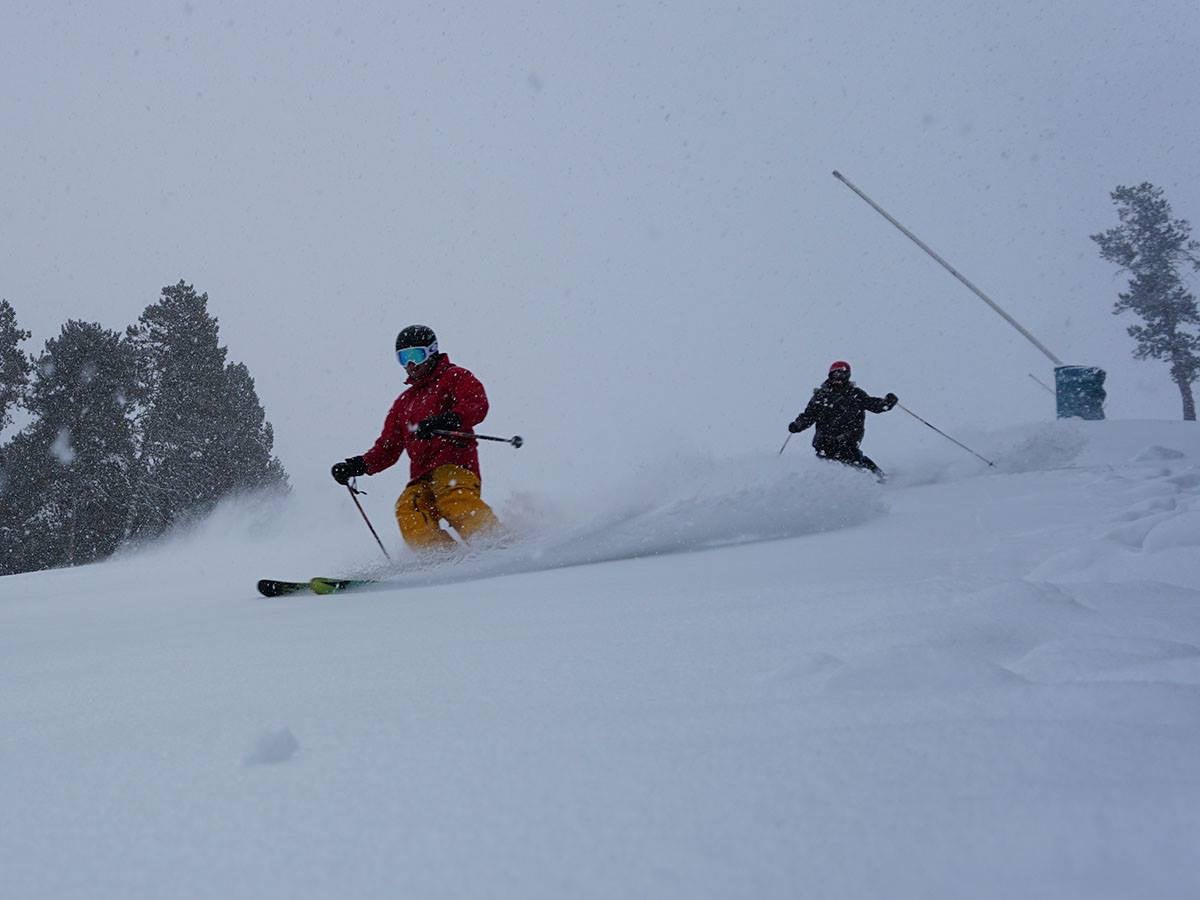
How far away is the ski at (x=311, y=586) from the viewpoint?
4.49 metres

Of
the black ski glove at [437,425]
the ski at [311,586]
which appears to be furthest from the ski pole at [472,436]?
the ski at [311,586]

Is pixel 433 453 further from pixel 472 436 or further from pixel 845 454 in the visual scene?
pixel 845 454

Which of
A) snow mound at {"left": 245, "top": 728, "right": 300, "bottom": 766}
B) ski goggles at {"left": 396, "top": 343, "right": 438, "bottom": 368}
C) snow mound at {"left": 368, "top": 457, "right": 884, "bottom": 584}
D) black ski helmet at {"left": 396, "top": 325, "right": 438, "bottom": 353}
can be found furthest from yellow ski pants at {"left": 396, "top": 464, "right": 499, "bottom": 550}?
snow mound at {"left": 245, "top": 728, "right": 300, "bottom": 766}

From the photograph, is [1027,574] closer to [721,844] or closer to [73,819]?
[721,844]

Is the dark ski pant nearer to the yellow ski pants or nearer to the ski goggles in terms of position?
the yellow ski pants

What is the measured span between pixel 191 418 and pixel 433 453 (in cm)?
2278

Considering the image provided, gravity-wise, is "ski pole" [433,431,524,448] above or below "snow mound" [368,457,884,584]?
above

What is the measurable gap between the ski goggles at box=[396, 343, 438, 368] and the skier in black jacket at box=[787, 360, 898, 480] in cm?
511

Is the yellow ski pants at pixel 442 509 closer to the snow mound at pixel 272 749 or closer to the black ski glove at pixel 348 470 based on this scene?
the black ski glove at pixel 348 470

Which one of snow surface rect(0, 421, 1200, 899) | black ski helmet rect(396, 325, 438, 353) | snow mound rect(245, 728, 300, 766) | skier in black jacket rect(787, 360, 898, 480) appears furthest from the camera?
skier in black jacket rect(787, 360, 898, 480)

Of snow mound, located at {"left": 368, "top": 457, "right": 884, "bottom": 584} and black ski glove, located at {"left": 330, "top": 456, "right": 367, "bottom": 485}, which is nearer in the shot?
snow mound, located at {"left": 368, "top": 457, "right": 884, "bottom": 584}

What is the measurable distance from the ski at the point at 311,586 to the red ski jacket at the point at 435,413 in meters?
1.30

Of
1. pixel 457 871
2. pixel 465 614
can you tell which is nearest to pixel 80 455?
pixel 465 614

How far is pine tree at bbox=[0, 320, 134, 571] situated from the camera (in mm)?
23672
